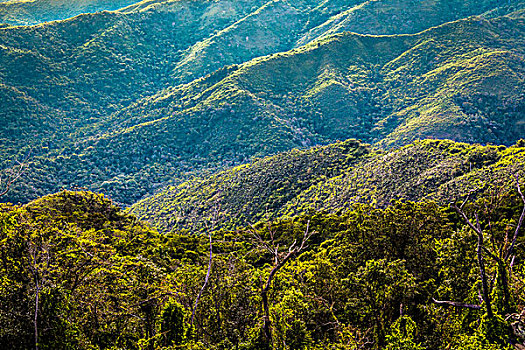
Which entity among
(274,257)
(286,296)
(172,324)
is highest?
(274,257)

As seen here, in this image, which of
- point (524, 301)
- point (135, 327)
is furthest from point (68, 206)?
point (524, 301)

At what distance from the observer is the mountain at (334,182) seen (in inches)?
3413

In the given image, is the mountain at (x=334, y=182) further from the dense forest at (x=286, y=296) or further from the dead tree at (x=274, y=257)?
the dead tree at (x=274, y=257)

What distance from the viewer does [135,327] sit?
2220cm

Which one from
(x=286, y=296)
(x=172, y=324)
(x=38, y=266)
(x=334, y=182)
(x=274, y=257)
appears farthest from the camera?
(x=334, y=182)

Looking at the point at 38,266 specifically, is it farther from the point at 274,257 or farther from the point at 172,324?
the point at 274,257

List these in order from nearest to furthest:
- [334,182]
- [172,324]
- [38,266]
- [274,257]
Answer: [274,257]
[38,266]
[172,324]
[334,182]

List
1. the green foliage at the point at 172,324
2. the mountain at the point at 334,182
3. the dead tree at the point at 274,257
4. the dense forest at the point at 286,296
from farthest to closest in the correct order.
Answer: the mountain at the point at 334,182 < the green foliage at the point at 172,324 < the dense forest at the point at 286,296 < the dead tree at the point at 274,257

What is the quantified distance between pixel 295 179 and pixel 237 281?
117 meters

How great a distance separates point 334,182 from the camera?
12569 cm

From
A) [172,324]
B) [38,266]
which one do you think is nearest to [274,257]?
[172,324]

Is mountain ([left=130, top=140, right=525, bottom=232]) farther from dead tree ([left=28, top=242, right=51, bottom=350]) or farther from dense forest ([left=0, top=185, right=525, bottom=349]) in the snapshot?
dead tree ([left=28, top=242, right=51, bottom=350])

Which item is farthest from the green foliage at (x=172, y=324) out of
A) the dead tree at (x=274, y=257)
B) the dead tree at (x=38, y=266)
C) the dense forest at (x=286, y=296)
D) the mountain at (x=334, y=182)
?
the mountain at (x=334, y=182)

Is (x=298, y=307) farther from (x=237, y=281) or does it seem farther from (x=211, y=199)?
(x=211, y=199)
